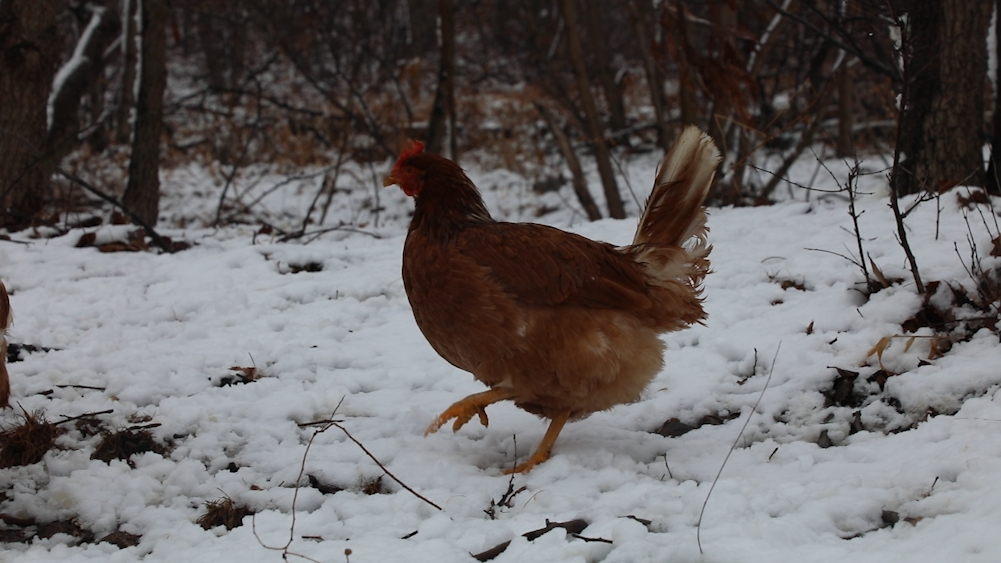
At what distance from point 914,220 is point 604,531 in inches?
139

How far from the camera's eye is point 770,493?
249cm

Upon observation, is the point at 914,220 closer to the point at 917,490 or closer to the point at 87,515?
the point at 917,490

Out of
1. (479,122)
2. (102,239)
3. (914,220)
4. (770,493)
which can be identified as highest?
(479,122)

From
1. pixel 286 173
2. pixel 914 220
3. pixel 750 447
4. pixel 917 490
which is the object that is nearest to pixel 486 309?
pixel 750 447

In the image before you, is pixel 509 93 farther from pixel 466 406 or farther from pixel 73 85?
pixel 466 406

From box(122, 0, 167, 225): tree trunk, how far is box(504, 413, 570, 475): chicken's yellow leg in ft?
16.7

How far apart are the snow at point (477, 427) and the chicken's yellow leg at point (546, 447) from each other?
0.20 ft

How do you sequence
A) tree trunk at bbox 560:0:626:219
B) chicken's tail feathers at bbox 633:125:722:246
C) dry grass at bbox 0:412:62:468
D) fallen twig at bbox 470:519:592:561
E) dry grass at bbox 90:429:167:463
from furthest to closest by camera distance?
tree trunk at bbox 560:0:626:219
chicken's tail feathers at bbox 633:125:722:246
dry grass at bbox 90:429:167:463
dry grass at bbox 0:412:62:468
fallen twig at bbox 470:519:592:561

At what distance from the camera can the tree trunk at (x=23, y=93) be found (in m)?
5.78

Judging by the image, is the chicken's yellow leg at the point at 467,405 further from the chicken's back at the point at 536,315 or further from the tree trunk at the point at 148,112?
the tree trunk at the point at 148,112

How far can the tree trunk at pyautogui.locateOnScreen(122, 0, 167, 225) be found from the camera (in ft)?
22.1

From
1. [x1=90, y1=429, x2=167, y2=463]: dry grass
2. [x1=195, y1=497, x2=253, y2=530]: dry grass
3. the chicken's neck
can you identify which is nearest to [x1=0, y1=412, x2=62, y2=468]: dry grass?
[x1=90, y1=429, x2=167, y2=463]: dry grass

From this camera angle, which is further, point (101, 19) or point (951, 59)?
point (101, 19)

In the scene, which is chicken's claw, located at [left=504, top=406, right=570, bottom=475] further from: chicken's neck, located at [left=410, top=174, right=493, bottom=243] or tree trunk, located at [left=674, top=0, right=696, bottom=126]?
tree trunk, located at [left=674, top=0, right=696, bottom=126]
